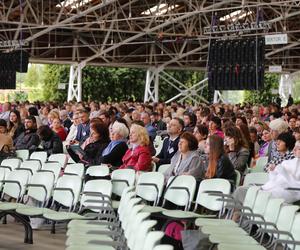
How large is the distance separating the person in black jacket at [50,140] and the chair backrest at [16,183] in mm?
3111

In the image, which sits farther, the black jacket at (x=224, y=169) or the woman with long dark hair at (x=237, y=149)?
the woman with long dark hair at (x=237, y=149)

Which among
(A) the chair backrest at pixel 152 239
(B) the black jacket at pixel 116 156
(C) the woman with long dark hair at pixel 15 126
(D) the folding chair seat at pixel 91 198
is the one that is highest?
(C) the woman with long dark hair at pixel 15 126

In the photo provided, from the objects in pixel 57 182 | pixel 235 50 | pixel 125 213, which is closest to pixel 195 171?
pixel 57 182

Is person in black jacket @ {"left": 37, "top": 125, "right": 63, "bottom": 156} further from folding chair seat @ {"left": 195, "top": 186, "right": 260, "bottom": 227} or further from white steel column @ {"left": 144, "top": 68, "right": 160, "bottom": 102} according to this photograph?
white steel column @ {"left": 144, "top": 68, "right": 160, "bottom": 102}

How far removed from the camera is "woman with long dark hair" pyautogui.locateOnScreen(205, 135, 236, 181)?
9500mm

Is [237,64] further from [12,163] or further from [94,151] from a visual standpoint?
[12,163]

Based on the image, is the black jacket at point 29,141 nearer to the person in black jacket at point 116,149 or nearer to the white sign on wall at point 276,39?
the person in black jacket at point 116,149

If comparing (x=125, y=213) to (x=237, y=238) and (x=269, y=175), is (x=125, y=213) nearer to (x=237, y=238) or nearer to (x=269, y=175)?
(x=237, y=238)

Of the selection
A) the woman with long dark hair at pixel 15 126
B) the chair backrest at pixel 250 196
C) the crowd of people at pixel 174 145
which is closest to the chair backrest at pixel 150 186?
the crowd of people at pixel 174 145

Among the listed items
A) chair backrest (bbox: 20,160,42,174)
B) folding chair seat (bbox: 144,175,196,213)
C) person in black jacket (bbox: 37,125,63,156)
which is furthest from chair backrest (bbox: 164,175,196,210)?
person in black jacket (bbox: 37,125,63,156)

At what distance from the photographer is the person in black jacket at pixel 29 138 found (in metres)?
13.9

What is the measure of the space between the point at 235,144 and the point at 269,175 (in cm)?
154

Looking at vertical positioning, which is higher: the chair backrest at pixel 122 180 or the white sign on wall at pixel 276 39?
the white sign on wall at pixel 276 39

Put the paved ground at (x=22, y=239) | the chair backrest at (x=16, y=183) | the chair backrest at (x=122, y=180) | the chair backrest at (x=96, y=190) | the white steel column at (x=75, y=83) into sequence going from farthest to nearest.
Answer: the white steel column at (x=75, y=83) → the chair backrest at (x=16, y=183) → the chair backrest at (x=122, y=180) → the paved ground at (x=22, y=239) → the chair backrest at (x=96, y=190)
